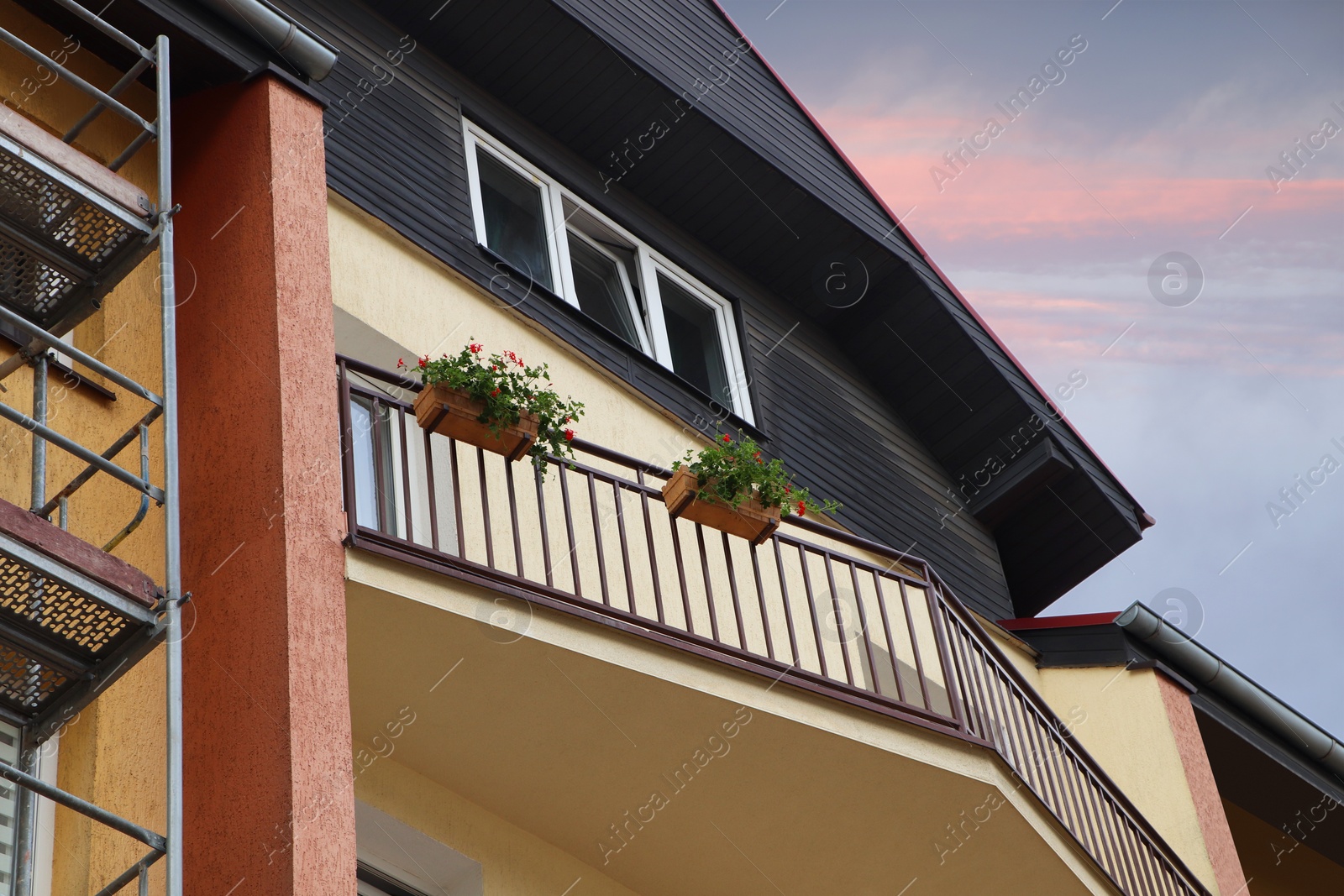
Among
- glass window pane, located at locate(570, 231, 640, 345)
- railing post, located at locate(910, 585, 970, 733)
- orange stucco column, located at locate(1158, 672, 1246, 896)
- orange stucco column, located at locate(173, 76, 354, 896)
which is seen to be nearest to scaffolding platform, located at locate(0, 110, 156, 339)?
orange stucco column, located at locate(173, 76, 354, 896)

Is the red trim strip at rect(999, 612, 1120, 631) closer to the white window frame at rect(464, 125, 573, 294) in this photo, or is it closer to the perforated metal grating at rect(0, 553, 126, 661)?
the white window frame at rect(464, 125, 573, 294)

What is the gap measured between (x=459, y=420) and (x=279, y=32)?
207 centimetres

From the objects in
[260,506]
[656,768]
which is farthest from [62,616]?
[656,768]

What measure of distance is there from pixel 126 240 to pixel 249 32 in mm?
1855

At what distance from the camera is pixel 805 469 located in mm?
12875

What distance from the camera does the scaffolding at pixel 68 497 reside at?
5.04 metres

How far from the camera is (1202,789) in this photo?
12289 mm

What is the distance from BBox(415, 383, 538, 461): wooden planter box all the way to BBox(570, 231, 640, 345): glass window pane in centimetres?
429

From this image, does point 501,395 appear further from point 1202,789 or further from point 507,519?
point 1202,789

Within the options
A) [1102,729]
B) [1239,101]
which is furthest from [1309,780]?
[1239,101]

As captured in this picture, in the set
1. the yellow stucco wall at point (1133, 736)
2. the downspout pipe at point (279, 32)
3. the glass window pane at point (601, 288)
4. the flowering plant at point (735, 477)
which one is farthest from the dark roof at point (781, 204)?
the flowering plant at point (735, 477)

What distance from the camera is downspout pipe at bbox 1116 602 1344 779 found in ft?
42.4

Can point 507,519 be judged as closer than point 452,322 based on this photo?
Yes

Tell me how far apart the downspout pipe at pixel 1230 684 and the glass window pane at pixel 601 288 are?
4841 mm
